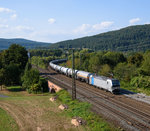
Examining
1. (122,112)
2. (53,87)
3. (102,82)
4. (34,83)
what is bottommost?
(53,87)

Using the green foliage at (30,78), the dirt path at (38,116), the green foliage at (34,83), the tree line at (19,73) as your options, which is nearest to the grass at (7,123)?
the dirt path at (38,116)

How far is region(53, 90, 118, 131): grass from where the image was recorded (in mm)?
20727

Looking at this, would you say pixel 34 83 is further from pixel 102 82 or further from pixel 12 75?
pixel 102 82

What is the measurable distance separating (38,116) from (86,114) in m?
7.89

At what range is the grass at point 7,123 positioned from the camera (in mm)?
23656

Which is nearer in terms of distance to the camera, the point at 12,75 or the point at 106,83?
the point at 106,83

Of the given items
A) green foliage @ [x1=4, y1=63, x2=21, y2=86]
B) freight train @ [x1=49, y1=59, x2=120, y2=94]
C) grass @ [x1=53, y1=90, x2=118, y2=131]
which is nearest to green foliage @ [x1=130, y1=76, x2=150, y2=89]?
freight train @ [x1=49, y1=59, x2=120, y2=94]

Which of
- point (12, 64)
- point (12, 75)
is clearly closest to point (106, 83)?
point (12, 75)

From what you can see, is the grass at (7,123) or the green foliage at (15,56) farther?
the green foliage at (15,56)

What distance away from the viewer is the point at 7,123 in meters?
25.5

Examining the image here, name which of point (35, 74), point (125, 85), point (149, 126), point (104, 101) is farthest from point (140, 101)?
point (35, 74)

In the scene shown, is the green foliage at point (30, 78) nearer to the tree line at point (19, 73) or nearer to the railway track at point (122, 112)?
the tree line at point (19, 73)

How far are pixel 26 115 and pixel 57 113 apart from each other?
16.9ft

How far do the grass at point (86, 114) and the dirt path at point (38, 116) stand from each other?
1.42 meters
